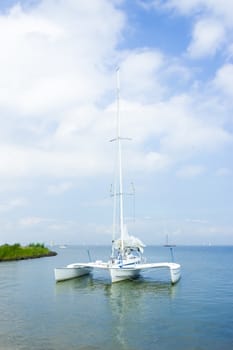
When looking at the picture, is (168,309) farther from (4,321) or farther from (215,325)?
(4,321)

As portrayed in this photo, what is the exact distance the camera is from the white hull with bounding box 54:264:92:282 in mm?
38875

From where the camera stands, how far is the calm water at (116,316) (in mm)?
17391

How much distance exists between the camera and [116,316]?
75.6ft

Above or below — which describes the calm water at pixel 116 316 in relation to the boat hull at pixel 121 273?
below

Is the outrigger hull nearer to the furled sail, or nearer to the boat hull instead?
the boat hull

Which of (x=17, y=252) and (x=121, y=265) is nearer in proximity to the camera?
(x=121, y=265)

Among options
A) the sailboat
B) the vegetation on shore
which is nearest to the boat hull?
the sailboat

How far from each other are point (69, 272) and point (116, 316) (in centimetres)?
1771

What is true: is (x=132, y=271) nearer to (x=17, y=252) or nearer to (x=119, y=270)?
(x=119, y=270)

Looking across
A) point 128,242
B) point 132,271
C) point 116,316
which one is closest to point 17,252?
point 128,242

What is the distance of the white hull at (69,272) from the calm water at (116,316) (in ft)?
4.24

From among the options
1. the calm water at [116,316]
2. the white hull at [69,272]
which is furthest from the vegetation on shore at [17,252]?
the calm water at [116,316]

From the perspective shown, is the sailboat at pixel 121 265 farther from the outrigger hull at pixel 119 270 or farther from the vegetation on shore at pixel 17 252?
the vegetation on shore at pixel 17 252

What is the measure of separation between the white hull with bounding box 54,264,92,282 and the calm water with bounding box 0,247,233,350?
1.29 metres
